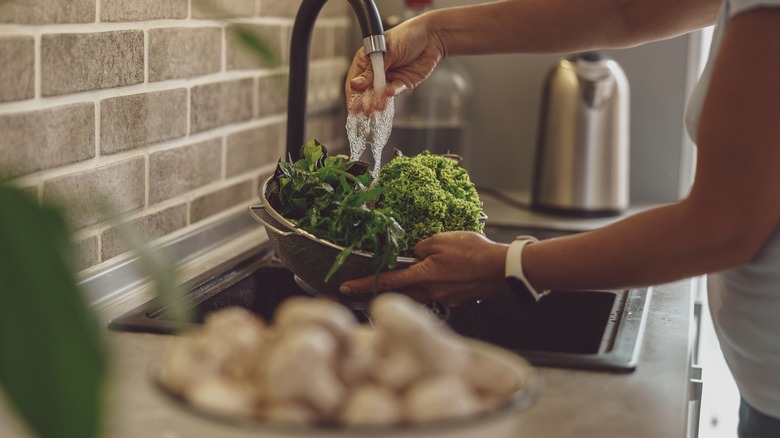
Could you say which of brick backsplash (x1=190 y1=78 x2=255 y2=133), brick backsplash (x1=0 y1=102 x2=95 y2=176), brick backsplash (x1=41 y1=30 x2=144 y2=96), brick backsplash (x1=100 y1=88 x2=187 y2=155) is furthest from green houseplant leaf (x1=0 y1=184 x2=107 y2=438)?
brick backsplash (x1=190 y1=78 x2=255 y2=133)

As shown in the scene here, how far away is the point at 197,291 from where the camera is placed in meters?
1.33

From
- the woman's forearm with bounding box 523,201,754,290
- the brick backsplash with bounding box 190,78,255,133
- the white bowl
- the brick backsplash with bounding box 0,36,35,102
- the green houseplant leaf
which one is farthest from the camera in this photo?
the brick backsplash with bounding box 190,78,255,133

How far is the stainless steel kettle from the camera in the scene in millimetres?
1975

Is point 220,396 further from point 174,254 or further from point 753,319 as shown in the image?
point 174,254

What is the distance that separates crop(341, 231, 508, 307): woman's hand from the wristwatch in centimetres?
2

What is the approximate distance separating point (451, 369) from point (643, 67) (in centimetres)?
165

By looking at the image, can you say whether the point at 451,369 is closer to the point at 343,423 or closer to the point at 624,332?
the point at 343,423

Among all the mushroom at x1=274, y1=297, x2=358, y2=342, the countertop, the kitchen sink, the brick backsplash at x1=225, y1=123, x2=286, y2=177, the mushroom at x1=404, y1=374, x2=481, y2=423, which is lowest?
the kitchen sink

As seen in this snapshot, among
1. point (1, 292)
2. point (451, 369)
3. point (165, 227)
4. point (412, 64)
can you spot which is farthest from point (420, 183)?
point (1, 292)

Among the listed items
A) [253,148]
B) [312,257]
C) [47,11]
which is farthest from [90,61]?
[253,148]

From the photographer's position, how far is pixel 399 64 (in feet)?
4.73

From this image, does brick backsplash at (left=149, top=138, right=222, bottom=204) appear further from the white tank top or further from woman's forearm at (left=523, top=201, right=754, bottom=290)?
the white tank top

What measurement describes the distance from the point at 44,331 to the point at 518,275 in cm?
68

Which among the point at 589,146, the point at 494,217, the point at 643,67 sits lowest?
the point at 494,217
